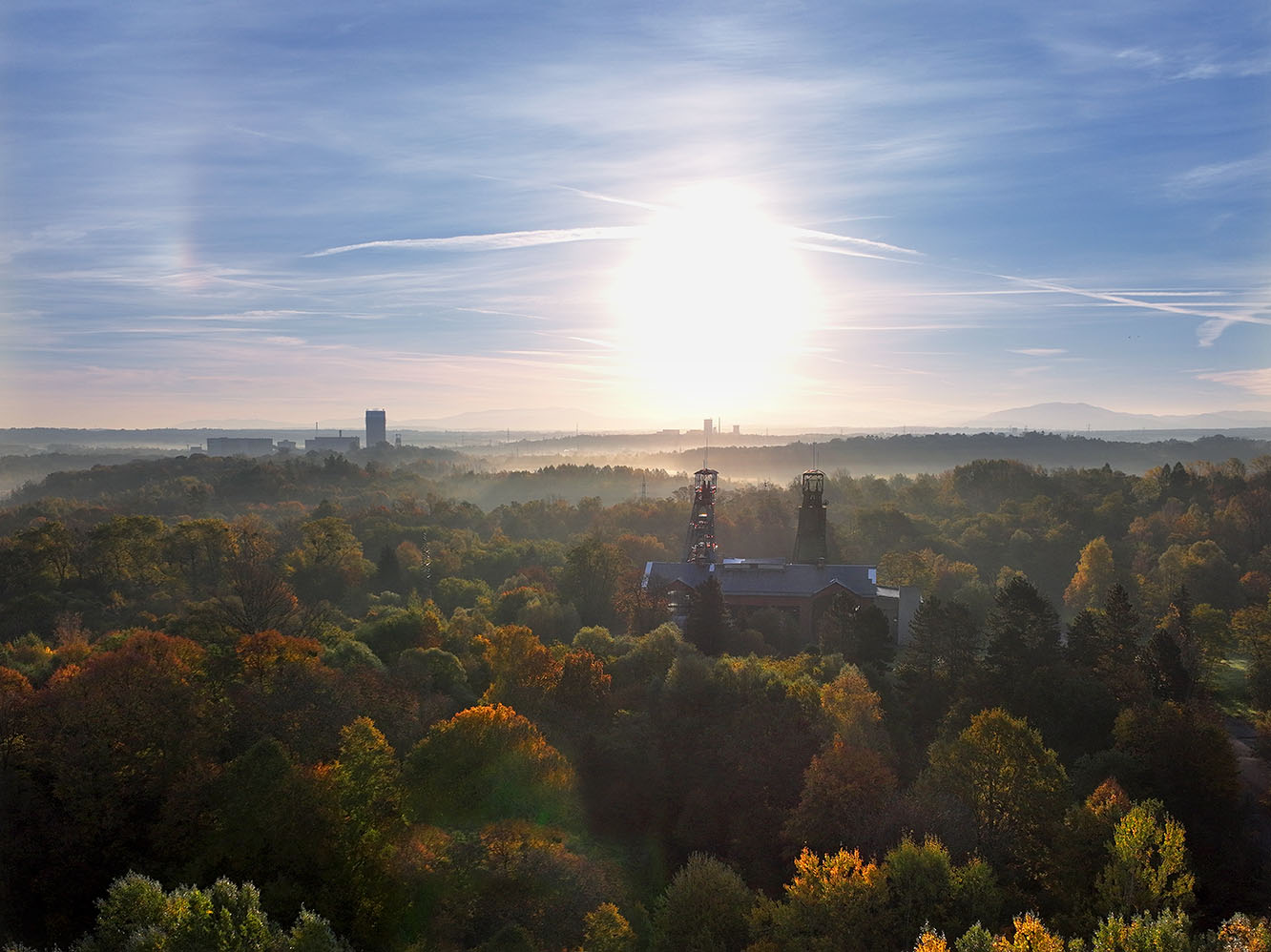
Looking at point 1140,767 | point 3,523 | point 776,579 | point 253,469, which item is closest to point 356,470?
point 253,469

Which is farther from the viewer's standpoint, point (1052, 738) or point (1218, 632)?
point (1218, 632)

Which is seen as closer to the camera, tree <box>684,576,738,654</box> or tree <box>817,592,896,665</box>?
tree <box>817,592,896,665</box>

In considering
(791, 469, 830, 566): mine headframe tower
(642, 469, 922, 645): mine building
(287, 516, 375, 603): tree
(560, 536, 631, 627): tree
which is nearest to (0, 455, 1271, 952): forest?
(560, 536, 631, 627): tree

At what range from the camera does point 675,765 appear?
3359cm

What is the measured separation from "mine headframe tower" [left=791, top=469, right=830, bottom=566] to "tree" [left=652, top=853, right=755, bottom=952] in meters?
39.8

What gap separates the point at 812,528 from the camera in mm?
62906

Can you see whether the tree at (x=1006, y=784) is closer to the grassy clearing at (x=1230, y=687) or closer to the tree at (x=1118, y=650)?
the tree at (x=1118, y=650)

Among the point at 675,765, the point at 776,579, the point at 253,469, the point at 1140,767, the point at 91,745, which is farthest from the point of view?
the point at 253,469

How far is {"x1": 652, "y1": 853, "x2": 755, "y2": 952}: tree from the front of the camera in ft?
72.2

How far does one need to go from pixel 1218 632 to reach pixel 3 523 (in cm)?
9547

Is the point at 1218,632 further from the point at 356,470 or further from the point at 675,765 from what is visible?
the point at 356,470

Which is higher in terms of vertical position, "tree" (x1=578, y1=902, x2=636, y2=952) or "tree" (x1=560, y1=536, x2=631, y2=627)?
"tree" (x1=560, y1=536, x2=631, y2=627)

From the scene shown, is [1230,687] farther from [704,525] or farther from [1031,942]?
[1031,942]

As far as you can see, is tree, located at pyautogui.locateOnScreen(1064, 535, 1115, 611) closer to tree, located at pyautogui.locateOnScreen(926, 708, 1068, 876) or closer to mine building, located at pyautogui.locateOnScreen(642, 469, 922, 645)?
mine building, located at pyautogui.locateOnScreen(642, 469, 922, 645)
